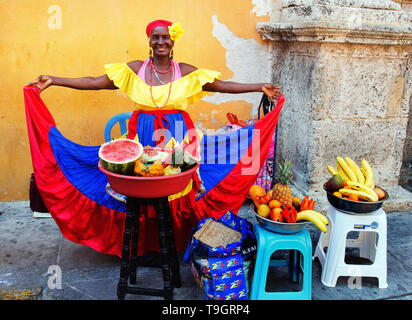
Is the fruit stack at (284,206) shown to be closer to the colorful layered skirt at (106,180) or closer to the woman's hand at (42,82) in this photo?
the colorful layered skirt at (106,180)

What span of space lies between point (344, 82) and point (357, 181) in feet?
4.10

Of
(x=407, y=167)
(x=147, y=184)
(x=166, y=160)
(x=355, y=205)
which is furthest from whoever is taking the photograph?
(x=407, y=167)

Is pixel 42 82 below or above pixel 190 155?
above

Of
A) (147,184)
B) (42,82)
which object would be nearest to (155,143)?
(147,184)

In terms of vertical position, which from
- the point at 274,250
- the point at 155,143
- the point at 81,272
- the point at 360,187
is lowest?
the point at 81,272

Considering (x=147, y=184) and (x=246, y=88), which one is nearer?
(x=147, y=184)

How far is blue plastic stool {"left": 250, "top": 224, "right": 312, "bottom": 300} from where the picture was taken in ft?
9.66

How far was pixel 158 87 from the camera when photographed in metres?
3.26

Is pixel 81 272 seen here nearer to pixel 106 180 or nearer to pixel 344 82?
pixel 106 180

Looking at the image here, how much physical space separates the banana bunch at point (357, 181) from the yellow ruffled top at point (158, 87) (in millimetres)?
1398

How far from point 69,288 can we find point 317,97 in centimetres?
296

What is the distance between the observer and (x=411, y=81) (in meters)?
4.44

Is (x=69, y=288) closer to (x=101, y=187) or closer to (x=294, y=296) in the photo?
(x=101, y=187)
